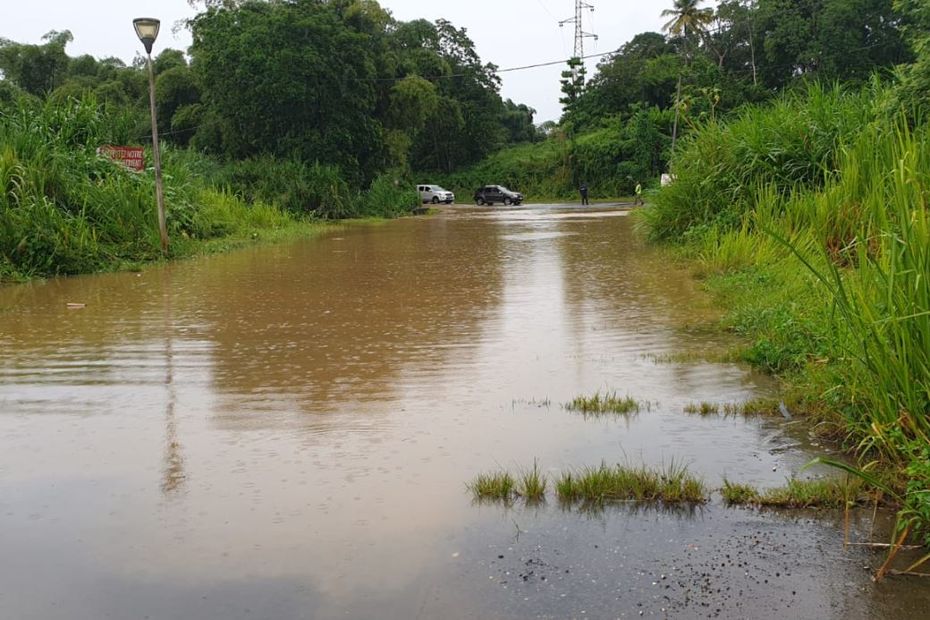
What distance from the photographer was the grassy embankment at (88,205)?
14.1m

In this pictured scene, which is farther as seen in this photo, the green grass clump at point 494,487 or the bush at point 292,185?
the bush at point 292,185

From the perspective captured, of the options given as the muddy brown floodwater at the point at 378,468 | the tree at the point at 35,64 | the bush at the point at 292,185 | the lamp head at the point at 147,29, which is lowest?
the muddy brown floodwater at the point at 378,468

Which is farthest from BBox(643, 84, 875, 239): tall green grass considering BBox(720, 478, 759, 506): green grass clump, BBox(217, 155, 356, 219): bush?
BBox(217, 155, 356, 219): bush

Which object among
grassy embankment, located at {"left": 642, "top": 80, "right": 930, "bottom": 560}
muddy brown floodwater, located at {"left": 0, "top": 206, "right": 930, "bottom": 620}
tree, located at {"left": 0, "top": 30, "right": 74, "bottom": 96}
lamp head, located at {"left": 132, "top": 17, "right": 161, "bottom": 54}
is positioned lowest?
muddy brown floodwater, located at {"left": 0, "top": 206, "right": 930, "bottom": 620}

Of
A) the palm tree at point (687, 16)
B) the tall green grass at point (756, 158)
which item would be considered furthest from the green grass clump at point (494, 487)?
the palm tree at point (687, 16)

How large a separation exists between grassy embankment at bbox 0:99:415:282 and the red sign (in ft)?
0.81

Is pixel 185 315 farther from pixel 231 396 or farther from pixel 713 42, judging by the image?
pixel 713 42

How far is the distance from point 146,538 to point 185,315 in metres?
6.51

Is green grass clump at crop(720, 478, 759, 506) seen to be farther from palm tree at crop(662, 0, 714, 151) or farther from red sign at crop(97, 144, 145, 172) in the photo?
palm tree at crop(662, 0, 714, 151)

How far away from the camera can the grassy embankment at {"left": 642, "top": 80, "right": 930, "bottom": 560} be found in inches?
167

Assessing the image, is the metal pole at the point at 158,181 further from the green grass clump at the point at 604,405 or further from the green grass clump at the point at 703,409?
the green grass clump at the point at 703,409

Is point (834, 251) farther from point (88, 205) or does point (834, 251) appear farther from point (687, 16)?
point (687, 16)

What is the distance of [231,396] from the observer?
21.5ft

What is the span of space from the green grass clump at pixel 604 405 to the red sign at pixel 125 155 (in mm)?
15441
